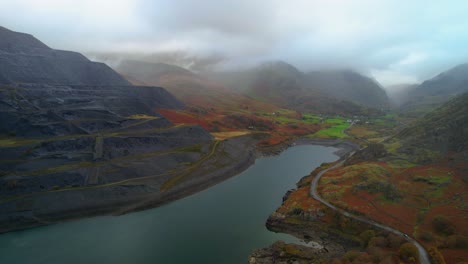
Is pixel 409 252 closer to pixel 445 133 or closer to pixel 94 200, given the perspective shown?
pixel 445 133

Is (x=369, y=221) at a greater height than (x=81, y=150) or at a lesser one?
lesser

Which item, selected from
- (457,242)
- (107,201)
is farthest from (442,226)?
(107,201)

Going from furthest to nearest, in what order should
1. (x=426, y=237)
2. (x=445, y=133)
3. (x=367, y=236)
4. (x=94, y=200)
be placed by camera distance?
(x=445, y=133) → (x=94, y=200) → (x=367, y=236) → (x=426, y=237)

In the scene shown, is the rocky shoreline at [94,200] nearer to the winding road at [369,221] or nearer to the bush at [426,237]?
the winding road at [369,221]

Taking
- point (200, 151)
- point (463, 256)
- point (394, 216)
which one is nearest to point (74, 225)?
point (200, 151)

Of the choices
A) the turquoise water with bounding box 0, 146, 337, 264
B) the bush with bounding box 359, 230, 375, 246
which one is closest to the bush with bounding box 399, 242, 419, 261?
the bush with bounding box 359, 230, 375, 246

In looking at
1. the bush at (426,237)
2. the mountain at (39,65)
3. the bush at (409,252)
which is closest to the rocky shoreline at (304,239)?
the bush at (409,252)
